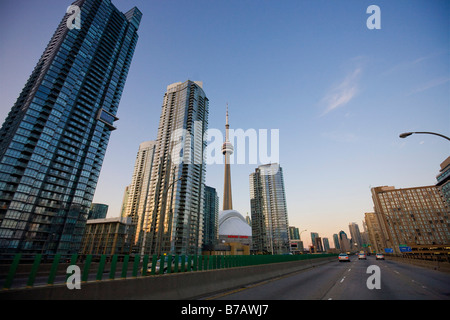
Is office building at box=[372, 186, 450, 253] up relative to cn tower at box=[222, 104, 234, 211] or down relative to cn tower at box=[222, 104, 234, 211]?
down

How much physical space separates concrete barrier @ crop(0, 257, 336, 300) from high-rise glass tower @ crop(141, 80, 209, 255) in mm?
111392

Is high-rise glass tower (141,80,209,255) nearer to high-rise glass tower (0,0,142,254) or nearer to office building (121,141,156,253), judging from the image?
office building (121,141,156,253)

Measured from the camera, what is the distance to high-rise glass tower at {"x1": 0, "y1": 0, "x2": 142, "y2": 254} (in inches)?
3351

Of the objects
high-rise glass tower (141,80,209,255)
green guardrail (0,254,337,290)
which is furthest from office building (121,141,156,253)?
green guardrail (0,254,337,290)

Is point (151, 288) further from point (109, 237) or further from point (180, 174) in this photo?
point (109, 237)

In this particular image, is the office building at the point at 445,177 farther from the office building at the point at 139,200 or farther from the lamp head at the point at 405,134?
the office building at the point at 139,200

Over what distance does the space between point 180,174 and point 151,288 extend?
426 feet

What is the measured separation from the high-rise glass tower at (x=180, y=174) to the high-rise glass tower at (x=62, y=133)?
36.8 metres

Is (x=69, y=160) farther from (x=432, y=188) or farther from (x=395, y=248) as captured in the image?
(x=432, y=188)

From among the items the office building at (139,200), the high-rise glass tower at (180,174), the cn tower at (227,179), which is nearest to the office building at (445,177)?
the cn tower at (227,179)

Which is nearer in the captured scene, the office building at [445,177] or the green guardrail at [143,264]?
the green guardrail at [143,264]

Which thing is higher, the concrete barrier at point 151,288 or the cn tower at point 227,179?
the cn tower at point 227,179

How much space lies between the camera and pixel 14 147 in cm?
8538

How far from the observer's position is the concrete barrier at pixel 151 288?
6.01m
